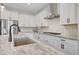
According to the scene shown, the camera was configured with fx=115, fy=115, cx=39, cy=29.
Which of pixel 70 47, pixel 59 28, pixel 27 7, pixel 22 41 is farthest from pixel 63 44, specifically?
pixel 27 7

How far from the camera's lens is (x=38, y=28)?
150 cm

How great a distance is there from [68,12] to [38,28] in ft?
1.45

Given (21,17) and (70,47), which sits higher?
(21,17)

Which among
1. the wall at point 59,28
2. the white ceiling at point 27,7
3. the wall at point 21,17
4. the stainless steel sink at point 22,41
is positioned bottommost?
the stainless steel sink at point 22,41

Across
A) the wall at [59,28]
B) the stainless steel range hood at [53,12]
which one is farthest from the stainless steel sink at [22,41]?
the stainless steel range hood at [53,12]

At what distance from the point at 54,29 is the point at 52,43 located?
18 cm

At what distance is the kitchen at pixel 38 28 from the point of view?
4.77ft

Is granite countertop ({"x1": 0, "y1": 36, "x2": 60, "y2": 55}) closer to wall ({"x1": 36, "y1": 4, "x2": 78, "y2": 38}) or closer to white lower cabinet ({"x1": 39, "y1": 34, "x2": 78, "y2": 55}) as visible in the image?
white lower cabinet ({"x1": 39, "y1": 34, "x2": 78, "y2": 55})

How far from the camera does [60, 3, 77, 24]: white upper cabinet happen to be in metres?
1.47

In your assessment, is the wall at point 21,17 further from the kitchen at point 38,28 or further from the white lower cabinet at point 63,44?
the white lower cabinet at point 63,44

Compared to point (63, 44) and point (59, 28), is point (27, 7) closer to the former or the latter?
point (59, 28)

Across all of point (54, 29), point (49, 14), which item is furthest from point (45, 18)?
point (54, 29)

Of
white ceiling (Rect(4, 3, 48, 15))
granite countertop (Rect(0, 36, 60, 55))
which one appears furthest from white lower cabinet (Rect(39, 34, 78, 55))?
white ceiling (Rect(4, 3, 48, 15))

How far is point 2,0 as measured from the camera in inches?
59.1
